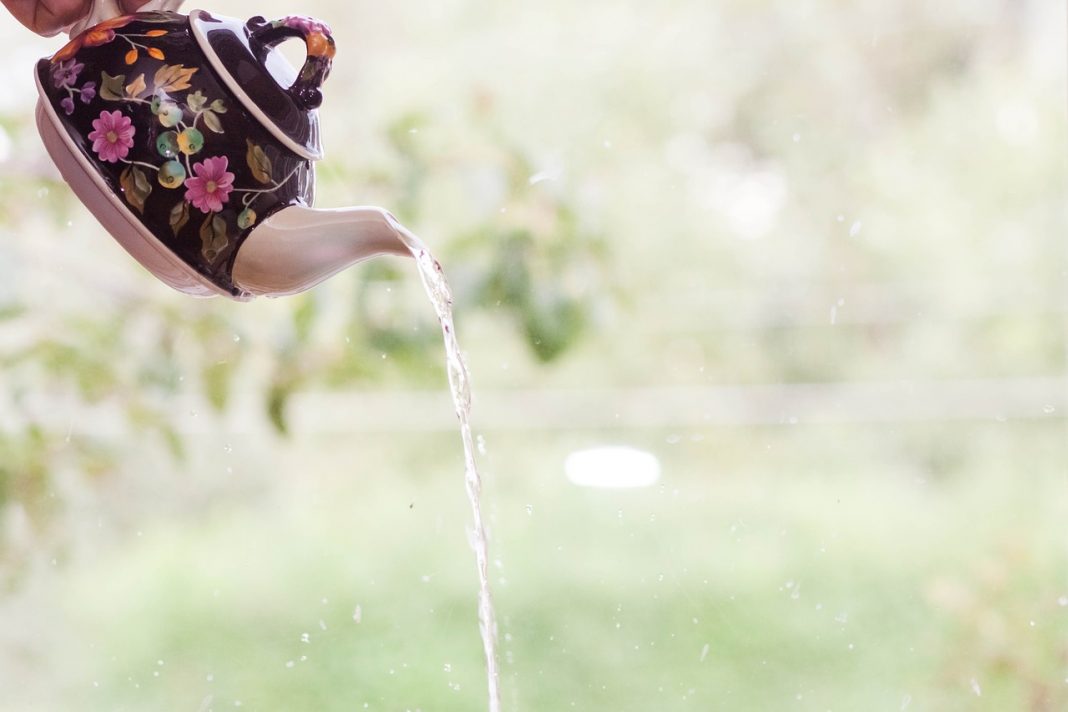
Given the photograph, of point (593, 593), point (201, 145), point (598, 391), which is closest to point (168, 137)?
point (201, 145)

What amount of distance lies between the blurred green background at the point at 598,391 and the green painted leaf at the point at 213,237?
2.13 feet

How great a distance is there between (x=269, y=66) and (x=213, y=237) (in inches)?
3.1

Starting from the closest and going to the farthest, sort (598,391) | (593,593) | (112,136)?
(112,136), (593,593), (598,391)

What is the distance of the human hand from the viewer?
0.51 metres

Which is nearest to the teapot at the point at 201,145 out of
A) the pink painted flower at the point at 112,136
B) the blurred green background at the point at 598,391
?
the pink painted flower at the point at 112,136

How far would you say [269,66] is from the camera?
1.60 ft

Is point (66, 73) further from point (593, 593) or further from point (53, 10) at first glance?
point (593, 593)

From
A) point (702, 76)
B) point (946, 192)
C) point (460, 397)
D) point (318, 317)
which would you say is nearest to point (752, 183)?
point (702, 76)

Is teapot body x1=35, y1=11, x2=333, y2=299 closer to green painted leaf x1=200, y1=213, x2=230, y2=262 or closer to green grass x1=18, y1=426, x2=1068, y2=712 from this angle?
green painted leaf x1=200, y1=213, x2=230, y2=262

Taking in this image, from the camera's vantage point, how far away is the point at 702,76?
1.60 metres

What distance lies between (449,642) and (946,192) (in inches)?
37.6

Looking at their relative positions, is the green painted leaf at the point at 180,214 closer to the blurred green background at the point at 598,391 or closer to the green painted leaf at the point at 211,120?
the green painted leaf at the point at 211,120

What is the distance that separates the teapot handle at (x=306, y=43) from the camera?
18.8 inches

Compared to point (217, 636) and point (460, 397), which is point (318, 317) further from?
point (460, 397)
